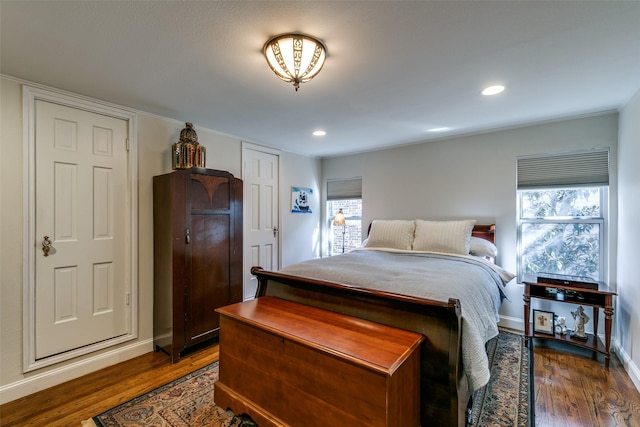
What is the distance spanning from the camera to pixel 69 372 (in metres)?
2.26

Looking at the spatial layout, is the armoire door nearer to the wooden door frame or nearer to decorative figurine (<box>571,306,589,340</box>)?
the wooden door frame

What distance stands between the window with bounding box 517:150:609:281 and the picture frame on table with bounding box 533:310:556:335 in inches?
21.0

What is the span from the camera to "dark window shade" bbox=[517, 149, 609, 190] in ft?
9.29

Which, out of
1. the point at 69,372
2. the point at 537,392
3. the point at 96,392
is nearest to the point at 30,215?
the point at 69,372

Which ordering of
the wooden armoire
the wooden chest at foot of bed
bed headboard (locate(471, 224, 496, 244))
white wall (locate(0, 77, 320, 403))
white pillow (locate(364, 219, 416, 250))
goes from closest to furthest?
the wooden chest at foot of bed, white wall (locate(0, 77, 320, 403)), the wooden armoire, bed headboard (locate(471, 224, 496, 244)), white pillow (locate(364, 219, 416, 250))

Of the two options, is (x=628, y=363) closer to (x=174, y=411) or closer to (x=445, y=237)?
(x=445, y=237)

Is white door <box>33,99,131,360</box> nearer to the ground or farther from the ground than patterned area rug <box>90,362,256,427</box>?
farther from the ground

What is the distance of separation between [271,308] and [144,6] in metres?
1.82

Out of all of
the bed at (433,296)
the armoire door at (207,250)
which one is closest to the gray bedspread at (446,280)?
the bed at (433,296)

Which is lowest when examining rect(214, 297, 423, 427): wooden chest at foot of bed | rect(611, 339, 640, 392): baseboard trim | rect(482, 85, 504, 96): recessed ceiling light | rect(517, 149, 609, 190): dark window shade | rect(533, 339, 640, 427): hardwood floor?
rect(533, 339, 640, 427): hardwood floor

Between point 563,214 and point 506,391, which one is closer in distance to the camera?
point 506,391

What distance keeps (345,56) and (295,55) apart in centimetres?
35

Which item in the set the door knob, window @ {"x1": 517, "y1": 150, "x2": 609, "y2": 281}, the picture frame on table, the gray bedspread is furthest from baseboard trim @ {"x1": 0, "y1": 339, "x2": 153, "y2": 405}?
window @ {"x1": 517, "y1": 150, "x2": 609, "y2": 281}

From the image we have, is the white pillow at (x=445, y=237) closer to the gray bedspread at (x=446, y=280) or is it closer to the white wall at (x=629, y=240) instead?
the gray bedspread at (x=446, y=280)
